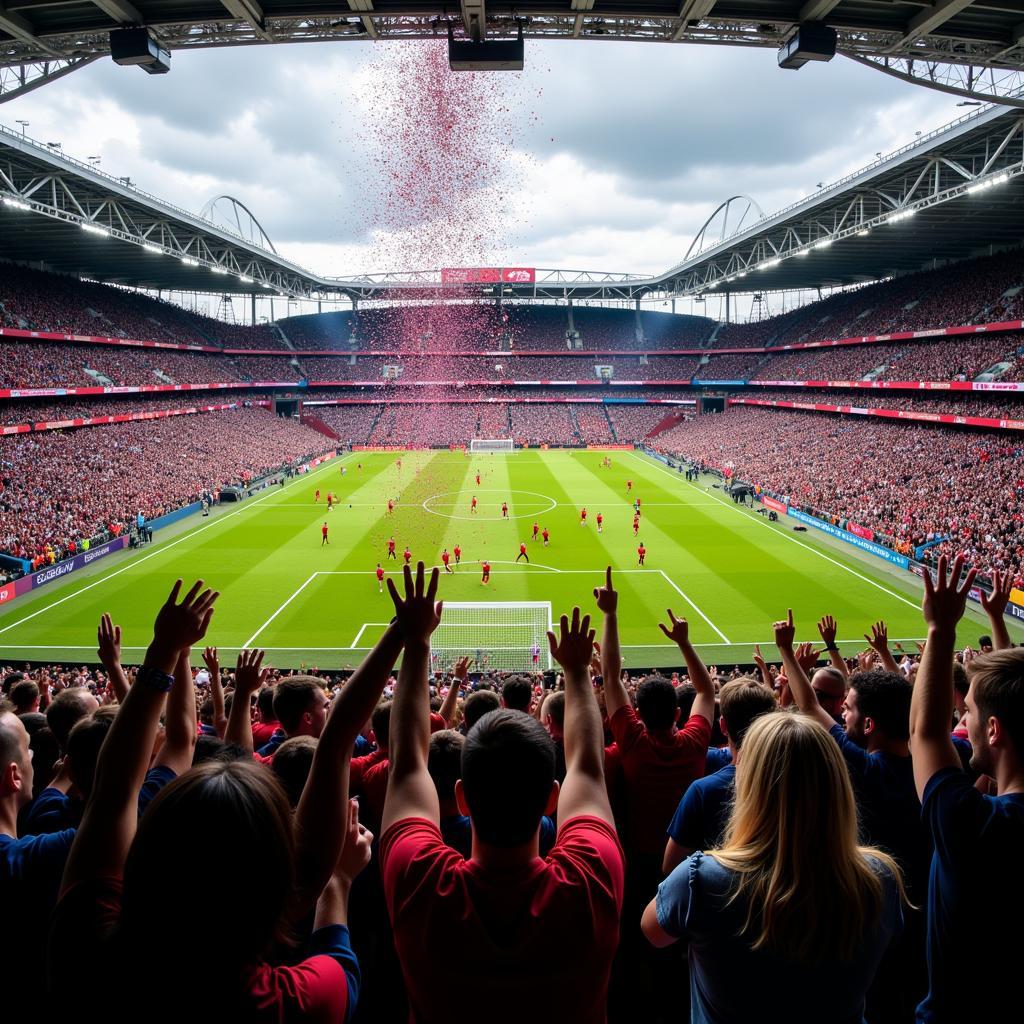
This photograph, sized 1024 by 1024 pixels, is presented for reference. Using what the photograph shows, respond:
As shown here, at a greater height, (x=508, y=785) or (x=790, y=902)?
(x=508, y=785)

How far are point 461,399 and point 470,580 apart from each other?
209 feet

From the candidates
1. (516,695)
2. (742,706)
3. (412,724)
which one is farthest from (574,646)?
(516,695)

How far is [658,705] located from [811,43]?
8.65 metres

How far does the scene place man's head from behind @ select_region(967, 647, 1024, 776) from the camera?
2.74 meters

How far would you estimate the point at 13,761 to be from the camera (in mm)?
3209

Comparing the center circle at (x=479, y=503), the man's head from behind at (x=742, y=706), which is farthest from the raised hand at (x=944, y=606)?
the center circle at (x=479, y=503)

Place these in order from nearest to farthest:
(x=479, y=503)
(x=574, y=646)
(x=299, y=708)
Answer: (x=574, y=646) → (x=299, y=708) → (x=479, y=503)

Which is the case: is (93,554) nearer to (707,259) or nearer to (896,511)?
(896,511)

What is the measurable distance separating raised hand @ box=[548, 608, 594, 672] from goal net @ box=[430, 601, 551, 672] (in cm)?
1682

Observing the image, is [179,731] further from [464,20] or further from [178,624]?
[464,20]

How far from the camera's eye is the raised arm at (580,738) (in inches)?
97.3

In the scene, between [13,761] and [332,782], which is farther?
[13,761]

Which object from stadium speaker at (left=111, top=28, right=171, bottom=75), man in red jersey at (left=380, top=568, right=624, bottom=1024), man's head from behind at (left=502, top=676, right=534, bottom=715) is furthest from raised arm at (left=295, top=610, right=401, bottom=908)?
stadium speaker at (left=111, top=28, right=171, bottom=75)

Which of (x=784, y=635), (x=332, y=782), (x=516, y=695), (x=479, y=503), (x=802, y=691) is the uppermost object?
(x=332, y=782)
